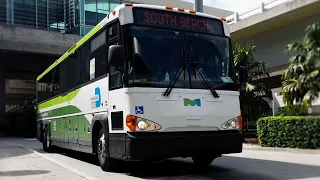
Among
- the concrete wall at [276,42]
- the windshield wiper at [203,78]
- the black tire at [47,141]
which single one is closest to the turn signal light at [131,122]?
the windshield wiper at [203,78]

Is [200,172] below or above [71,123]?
below

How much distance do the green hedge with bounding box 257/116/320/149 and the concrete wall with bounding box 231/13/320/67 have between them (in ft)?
13.8

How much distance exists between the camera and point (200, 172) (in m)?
9.73

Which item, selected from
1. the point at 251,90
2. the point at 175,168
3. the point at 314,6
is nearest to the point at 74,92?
the point at 175,168

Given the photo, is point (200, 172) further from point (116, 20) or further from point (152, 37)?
point (116, 20)

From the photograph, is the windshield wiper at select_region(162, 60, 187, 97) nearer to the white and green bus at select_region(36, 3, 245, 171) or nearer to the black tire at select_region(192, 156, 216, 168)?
the white and green bus at select_region(36, 3, 245, 171)

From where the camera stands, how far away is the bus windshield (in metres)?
8.47

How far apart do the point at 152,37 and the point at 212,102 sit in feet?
6.26

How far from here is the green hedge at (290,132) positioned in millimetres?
14406

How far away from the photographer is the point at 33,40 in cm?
3469

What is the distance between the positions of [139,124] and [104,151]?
1753 mm

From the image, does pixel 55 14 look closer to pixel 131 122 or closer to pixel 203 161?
pixel 203 161

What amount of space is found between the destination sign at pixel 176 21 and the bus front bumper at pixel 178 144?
2372 mm

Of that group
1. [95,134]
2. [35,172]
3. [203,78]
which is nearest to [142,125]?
[203,78]
